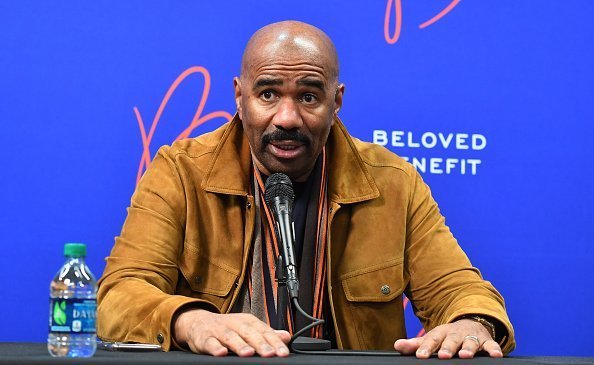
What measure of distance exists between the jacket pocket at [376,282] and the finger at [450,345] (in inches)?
24.8

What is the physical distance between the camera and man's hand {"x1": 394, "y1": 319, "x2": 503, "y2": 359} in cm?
190

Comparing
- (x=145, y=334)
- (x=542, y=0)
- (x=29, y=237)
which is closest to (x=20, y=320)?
(x=29, y=237)

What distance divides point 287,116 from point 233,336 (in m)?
0.87

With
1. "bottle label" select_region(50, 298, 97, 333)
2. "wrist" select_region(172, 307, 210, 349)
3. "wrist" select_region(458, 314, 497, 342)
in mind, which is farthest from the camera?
"wrist" select_region(458, 314, 497, 342)

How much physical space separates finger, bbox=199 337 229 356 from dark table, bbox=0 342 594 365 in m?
0.03

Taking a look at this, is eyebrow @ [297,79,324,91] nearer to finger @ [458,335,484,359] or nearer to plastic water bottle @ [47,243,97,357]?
finger @ [458,335,484,359]

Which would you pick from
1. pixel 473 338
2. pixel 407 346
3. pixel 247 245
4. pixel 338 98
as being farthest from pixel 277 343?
pixel 338 98

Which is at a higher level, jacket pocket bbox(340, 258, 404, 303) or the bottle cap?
the bottle cap

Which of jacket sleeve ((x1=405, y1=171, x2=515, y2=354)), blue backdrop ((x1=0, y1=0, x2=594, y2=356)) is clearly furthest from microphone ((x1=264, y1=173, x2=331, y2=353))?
blue backdrop ((x1=0, y1=0, x2=594, y2=356))

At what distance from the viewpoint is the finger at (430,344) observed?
6.16 ft

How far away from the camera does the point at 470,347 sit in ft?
6.47

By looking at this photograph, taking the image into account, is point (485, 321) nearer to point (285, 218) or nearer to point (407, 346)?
point (407, 346)

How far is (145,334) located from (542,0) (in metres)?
1.89

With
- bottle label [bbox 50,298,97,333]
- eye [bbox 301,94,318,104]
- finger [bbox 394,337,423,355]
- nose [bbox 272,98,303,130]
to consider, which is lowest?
finger [bbox 394,337,423,355]
